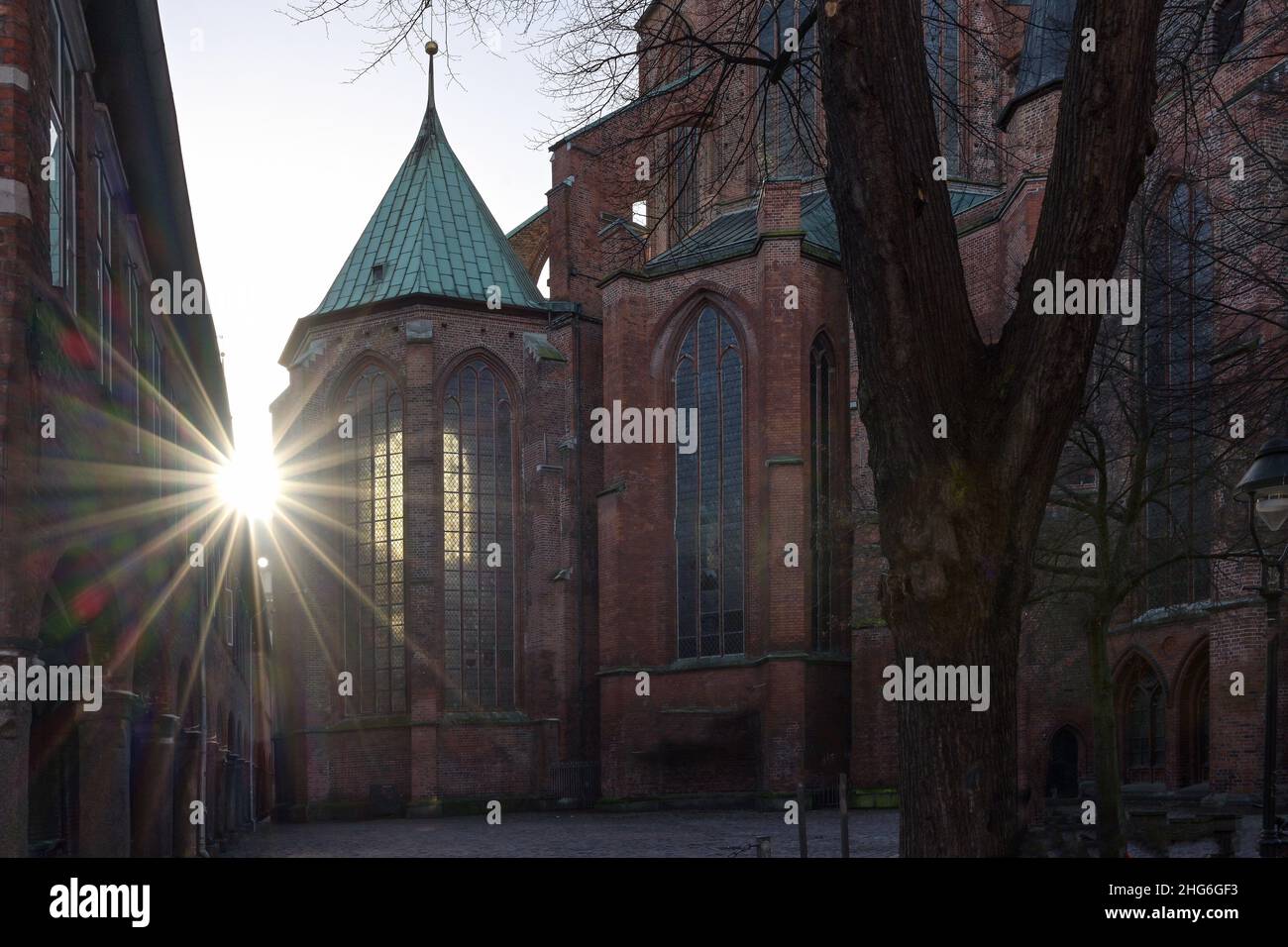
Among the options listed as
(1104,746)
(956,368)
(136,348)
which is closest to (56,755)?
(136,348)

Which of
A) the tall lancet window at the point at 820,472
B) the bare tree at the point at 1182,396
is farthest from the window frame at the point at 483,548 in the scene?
the bare tree at the point at 1182,396

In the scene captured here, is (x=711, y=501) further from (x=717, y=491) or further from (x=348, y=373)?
(x=348, y=373)

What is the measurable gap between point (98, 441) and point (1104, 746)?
37.9 ft

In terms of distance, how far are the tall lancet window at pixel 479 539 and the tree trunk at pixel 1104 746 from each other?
19.9 m

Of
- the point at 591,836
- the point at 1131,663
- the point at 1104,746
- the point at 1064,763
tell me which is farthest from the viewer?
the point at 1064,763

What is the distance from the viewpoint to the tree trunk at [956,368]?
580 cm

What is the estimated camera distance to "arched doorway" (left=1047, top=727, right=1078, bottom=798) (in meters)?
27.6

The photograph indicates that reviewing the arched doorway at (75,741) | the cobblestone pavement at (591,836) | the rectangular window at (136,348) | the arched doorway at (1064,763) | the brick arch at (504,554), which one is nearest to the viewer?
the arched doorway at (75,741)

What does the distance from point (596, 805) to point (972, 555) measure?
1083 inches

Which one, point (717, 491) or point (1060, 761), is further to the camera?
point (717, 491)

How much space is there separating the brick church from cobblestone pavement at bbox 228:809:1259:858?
5.44 feet

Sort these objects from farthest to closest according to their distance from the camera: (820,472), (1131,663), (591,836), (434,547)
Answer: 1. (434,547)
2. (820,472)
3. (1131,663)
4. (591,836)

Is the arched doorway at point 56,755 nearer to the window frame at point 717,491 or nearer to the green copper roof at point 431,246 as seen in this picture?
the window frame at point 717,491

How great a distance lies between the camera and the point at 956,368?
5.99 m
